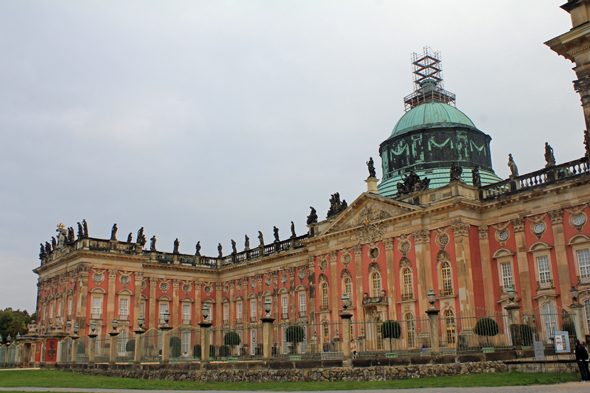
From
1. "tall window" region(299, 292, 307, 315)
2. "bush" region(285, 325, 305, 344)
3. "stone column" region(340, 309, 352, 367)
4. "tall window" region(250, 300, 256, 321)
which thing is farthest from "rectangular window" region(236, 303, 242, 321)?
"stone column" region(340, 309, 352, 367)

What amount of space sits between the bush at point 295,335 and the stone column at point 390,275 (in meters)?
6.48

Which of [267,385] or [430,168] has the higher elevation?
Result: [430,168]

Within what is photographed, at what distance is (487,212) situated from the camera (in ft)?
122

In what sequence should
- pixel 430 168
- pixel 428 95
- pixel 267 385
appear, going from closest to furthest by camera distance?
1. pixel 267 385
2. pixel 430 168
3. pixel 428 95

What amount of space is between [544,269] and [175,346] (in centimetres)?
2211

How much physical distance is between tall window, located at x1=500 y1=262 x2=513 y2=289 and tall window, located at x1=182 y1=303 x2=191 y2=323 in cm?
3266

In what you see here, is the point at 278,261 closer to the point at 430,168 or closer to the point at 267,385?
the point at 430,168

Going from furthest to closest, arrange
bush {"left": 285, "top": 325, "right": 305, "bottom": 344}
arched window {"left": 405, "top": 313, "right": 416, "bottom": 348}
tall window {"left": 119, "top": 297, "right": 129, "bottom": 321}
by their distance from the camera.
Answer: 1. tall window {"left": 119, "top": 297, "right": 129, "bottom": 321}
2. bush {"left": 285, "top": 325, "right": 305, "bottom": 344}
3. arched window {"left": 405, "top": 313, "right": 416, "bottom": 348}

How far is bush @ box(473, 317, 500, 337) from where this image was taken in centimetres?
2957

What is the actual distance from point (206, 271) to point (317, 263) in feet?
54.2

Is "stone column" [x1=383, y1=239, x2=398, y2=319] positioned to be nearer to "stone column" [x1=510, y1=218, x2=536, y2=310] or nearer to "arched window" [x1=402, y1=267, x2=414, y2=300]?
"arched window" [x1=402, y1=267, x2=414, y2=300]

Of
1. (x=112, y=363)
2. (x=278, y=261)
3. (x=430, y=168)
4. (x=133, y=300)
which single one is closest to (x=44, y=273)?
(x=133, y=300)

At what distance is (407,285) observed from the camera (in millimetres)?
39156

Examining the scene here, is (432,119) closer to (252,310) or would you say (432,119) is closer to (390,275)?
(390,275)
